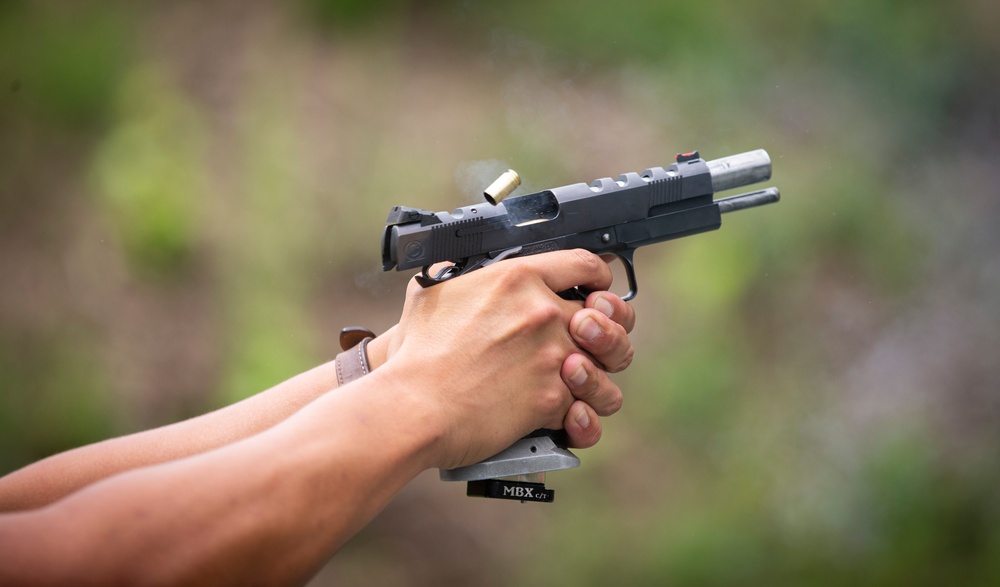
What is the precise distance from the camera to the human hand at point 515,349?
1.36m

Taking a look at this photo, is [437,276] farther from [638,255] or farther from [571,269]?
[638,255]

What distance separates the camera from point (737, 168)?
1678 mm

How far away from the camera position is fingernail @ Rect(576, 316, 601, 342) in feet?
5.00

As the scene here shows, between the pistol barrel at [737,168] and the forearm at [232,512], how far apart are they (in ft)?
3.15

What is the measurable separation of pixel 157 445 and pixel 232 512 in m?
0.74

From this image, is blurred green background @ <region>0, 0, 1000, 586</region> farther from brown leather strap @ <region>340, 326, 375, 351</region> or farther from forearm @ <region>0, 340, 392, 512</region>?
forearm @ <region>0, 340, 392, 512</region>

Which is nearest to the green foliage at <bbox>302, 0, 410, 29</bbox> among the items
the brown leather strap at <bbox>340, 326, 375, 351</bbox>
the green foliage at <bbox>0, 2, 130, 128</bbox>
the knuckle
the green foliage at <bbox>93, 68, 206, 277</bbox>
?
the green foliage at <bbox>93, 68, 206, 277</bbox>

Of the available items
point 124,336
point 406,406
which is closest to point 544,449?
point 406,406

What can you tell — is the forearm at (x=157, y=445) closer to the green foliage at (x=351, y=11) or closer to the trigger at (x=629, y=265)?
the trigger at (x=629, y=265)

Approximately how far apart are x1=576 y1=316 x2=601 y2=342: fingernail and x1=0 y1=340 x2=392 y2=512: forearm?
0.47 metres

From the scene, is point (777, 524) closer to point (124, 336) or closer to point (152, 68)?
point (124, 336)

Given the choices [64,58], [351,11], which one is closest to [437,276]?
[351,11]

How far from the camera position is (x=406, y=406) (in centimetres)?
124

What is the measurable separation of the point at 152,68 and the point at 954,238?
3217mm
